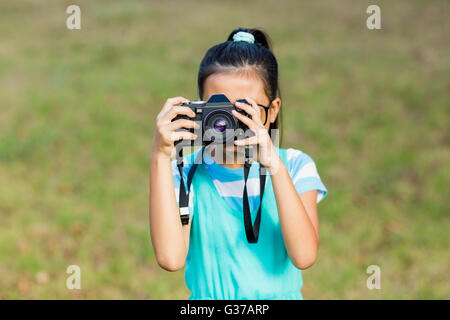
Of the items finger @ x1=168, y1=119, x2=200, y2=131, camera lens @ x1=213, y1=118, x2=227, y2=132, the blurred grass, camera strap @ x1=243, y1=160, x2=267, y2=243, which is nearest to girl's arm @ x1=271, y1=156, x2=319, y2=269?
camera strap @ x1=243, y1=160, x2=267, y2=243

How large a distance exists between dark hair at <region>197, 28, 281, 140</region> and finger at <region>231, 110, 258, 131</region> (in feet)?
0.91

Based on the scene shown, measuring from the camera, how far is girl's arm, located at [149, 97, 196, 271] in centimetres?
159

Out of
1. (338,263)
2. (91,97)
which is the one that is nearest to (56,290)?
(338,263)

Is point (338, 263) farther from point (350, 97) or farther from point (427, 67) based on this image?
point (427, 67)

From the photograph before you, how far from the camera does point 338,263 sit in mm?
3781

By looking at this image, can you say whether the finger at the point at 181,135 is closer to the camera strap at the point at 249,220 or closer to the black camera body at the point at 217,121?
the black camera body at the point at 217,121

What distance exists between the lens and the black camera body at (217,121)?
160cm

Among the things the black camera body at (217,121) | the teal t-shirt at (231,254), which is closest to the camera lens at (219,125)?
the black camera body at (217,121)

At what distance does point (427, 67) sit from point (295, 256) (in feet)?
20.1

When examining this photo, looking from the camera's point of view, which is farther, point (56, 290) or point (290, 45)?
point (290, 45)

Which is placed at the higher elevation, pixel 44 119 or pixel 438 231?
pixel 44 119

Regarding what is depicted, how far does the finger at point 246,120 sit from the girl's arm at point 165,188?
142 mm

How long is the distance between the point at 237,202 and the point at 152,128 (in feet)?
13.9

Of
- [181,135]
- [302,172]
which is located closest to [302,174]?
[302,172]
